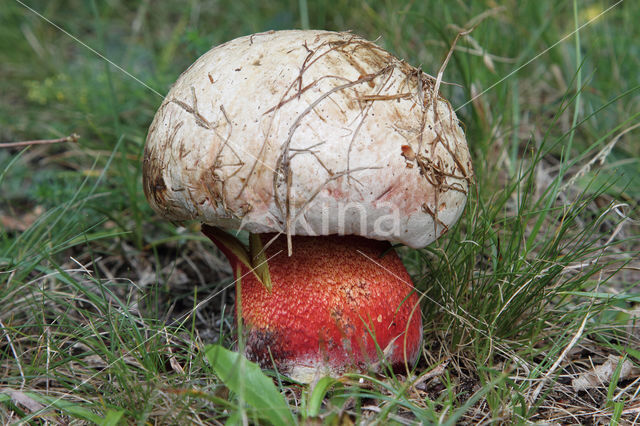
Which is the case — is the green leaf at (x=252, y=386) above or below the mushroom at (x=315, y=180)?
below

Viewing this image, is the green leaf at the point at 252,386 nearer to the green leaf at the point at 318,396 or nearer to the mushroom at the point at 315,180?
the green leaf at the point at 318,396

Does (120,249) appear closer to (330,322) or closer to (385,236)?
(330,322)

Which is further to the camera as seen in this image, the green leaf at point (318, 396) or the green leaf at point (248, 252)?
the green leaf at point (248, 252)

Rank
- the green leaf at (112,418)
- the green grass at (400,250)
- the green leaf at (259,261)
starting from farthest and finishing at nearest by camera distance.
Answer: the green leaf at (259,261) → the green grass at (400,250) → the green leaf at (112,418)

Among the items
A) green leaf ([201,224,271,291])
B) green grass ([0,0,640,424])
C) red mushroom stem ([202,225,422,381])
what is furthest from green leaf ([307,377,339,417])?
green leaf ([201,224,271,291])

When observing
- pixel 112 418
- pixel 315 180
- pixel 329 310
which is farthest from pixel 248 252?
pixel 112 418

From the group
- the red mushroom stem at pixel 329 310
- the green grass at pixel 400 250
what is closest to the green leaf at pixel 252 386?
the green grass at pixel 400 250

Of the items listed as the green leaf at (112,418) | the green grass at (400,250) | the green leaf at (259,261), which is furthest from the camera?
the green leaf at (259,261)

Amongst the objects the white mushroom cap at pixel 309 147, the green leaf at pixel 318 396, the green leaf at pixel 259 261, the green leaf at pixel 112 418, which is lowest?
the green leaf at pixel 318 396
